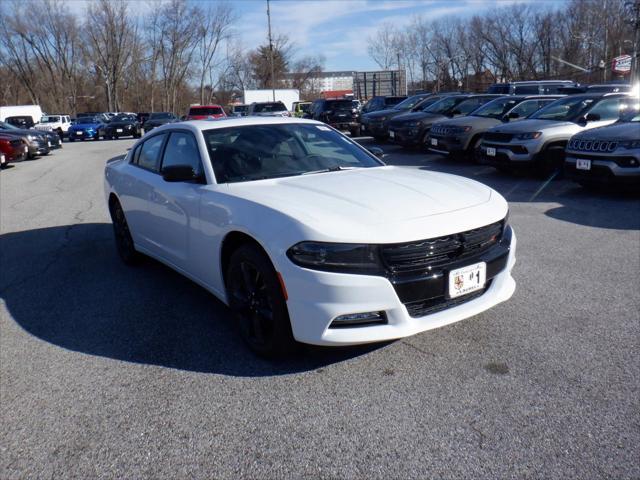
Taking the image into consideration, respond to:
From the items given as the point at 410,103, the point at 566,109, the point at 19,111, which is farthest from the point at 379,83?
the point at 566,109

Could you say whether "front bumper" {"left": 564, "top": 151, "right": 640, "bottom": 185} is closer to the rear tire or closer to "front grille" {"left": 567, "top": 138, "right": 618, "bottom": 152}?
"front grille" {"left": 567, "top": 138, "right": 618, "bottom": 152}

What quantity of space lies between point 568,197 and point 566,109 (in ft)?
10.0

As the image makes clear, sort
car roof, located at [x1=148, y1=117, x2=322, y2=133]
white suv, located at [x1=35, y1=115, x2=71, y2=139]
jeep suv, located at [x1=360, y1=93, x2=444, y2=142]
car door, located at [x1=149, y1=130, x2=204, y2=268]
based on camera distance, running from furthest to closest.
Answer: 1. white suv, located at [x1=35, y1=115, x2=71, y2=139]
2. jeep suv, located at [x1=360, y1=93, x2=444, y2=142]
3. car roof, located at [x1=148, y1=117, x2=322, y2=133]
4. car door, located at [x1=149, y1=130, x2=204, y2=268]

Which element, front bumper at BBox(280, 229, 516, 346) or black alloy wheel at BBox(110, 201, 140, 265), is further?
black alloy wheel at BBox(110, 201, 140, 265)

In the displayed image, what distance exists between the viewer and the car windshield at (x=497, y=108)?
45.4ft

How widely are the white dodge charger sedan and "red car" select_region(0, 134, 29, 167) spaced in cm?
1567

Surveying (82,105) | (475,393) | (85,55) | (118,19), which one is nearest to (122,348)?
(475,393)

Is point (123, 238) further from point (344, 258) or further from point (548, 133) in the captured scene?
point (548, 133)

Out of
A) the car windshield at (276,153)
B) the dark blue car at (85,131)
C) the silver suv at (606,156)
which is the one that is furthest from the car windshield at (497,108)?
the dark blue car at (85,131)

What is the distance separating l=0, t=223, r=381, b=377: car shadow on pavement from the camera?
3688 mm

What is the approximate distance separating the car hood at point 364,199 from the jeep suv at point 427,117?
12070mm

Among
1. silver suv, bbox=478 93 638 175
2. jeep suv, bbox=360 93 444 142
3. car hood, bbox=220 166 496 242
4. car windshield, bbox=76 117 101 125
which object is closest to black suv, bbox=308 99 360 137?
jeep suv, bbox=360 93 444 142

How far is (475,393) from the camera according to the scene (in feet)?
10.2

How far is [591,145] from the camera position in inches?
340
